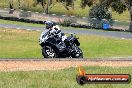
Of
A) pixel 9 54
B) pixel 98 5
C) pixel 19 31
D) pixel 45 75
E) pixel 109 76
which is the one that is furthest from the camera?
pixel 98 5

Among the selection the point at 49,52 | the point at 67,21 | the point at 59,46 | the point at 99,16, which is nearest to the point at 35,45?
the point at 49,52

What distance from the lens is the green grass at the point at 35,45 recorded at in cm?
2739

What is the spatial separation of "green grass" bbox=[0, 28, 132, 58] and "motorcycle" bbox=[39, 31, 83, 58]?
19.1ft

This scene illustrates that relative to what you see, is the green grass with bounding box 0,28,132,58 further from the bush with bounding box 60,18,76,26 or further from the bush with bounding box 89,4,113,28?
the bush with bounding box 60,18,76,26

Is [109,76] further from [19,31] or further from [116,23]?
[116,23]

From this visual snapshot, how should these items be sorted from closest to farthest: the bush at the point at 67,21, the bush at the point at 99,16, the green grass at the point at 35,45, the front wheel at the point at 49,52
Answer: the front wheel at the point at 49,52
the green grass at the point at 35,45
the bush at the point at 99,16
the bush at the point at 67,21

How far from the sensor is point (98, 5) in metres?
60.6

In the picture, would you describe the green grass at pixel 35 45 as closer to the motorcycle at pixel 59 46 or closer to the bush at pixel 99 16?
the motorcycle at pixel 59 46

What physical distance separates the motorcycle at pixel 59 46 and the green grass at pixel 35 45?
5834 millimetres

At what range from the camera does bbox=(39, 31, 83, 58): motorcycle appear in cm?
1962

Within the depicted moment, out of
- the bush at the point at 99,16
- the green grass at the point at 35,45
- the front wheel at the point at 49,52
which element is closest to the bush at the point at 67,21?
the bush at the point at 99,16

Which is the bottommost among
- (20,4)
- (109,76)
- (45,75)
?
(20,4)

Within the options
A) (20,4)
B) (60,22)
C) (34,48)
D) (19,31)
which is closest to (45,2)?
(20,4)

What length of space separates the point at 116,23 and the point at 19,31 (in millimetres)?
15101
